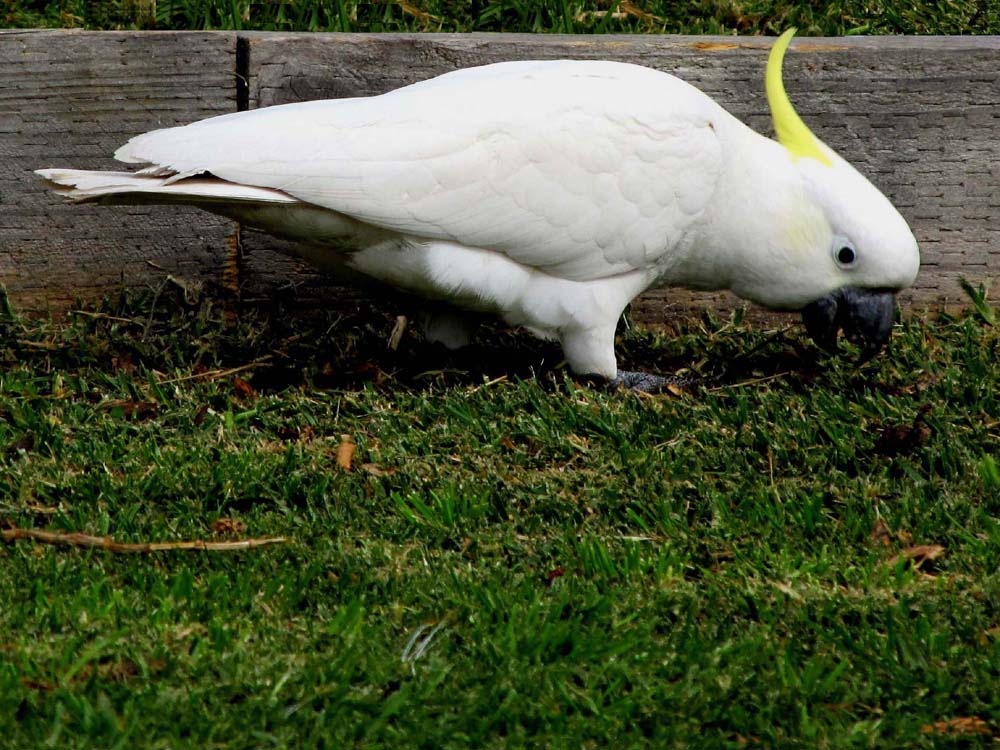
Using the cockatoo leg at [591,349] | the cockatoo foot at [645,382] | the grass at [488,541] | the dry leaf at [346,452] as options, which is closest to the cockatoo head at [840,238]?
the grass at [488,541]

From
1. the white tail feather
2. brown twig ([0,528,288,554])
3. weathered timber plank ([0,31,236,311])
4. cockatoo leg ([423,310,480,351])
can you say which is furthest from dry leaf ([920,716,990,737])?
weathered timber plank ([0,31,236,311])

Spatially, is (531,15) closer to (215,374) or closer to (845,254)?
(845,254)

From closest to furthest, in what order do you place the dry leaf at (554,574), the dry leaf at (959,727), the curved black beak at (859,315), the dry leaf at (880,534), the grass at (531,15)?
1. the dry leaf at (959,727)
2. the dry leaf at (554,574)
3. the dry leaf at (880,534)
4. the curved black beak at (859,315)
5. the grass at (531,15)

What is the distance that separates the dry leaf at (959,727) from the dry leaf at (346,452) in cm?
144

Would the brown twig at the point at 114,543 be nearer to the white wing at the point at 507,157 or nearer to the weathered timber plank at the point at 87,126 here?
the white wing at the point at 507,157

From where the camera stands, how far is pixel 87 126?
3.81m

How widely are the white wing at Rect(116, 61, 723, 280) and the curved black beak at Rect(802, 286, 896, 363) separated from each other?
500 millimetres

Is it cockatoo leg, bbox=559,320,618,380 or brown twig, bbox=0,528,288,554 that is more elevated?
cockatoo leg, bbox=559,320,618,380

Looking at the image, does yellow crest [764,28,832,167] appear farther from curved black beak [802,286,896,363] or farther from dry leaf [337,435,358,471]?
dry leaf [337,435,358,471]

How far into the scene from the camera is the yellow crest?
3535mm

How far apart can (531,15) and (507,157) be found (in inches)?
56.2

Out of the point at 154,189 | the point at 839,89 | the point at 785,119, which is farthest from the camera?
the point at 839,89

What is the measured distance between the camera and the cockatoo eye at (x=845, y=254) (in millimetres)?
3529

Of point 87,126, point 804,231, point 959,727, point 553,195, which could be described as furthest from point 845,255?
point 87,126
